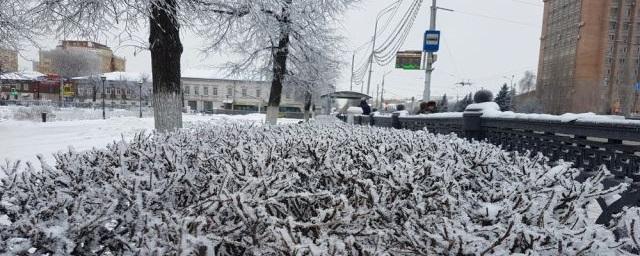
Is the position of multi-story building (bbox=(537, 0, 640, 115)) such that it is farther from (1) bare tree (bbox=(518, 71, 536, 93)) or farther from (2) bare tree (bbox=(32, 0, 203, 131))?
(2) bare tree (bbox=(32, 0, 203, 131))

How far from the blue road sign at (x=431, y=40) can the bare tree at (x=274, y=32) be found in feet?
9.53

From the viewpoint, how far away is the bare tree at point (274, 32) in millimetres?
9453

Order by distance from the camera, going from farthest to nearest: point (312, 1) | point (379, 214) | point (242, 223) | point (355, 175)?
point (312, 1)
point (355, 175)
point (379, 214)
point (242, 223)

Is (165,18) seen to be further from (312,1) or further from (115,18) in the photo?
(312,1)

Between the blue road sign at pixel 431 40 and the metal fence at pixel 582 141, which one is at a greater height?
the blue road sign at pixel 431 40

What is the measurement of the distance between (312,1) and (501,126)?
8055 mm

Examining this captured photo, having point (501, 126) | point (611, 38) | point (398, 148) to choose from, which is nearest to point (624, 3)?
point (611, 38)

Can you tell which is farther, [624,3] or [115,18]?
[624,3]

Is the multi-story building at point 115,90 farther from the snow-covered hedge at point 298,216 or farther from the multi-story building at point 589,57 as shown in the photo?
the snow-covered hedge at point 298,216

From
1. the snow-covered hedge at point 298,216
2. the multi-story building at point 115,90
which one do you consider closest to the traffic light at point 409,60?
the snow-covered hedge at point 298,216

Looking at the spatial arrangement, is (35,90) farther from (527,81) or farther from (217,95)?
(527,81)

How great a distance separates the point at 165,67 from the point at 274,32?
517 cm

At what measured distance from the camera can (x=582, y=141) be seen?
4.25m

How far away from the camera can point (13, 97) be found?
76.6 metres
